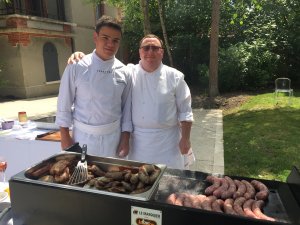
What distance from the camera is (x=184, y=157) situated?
282 cm

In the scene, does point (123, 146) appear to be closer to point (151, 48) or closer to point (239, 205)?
point (151, 48)

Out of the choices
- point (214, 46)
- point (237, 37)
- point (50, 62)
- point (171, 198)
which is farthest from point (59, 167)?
point (50, 62)

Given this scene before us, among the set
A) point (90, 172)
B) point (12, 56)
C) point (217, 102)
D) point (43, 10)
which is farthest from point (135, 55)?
point (90, 172)

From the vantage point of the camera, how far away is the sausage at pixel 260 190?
1.51 m

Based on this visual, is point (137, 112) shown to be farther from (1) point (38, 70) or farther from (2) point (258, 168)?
(1) point (38, 70)

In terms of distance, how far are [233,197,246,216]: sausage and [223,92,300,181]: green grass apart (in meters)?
2.99

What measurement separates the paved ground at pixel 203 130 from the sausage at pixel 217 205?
10.2 feet

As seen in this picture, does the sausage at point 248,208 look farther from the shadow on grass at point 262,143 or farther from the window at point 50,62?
the window at point 50,62

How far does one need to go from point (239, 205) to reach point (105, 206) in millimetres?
616

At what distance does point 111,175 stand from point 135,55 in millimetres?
15423

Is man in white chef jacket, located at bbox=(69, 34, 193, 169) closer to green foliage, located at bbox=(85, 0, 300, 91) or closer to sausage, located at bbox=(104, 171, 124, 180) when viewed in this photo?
sausage, located at bbox=(104, 171, 124, 180)

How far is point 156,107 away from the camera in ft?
8.28

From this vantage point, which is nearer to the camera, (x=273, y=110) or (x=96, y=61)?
(x=96, y=61)

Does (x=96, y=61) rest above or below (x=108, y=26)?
below
